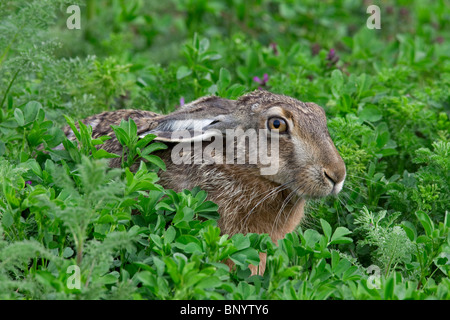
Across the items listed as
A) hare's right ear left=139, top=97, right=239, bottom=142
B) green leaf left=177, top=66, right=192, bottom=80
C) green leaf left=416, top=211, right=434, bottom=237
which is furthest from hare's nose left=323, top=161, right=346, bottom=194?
green leaf left=177, top=66, right=192, bottom=80

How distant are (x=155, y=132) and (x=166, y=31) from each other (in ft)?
17.1

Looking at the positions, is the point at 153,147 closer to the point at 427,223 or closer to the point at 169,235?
the point at 169,235

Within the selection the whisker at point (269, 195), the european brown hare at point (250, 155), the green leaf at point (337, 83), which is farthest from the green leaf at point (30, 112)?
the green leaf at point (337, 83)

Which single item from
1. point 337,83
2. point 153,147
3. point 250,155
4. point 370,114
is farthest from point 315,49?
point 153,147

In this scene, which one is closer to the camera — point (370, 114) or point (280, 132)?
point (280, 132)

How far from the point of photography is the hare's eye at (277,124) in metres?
5.04

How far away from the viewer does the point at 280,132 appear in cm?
505

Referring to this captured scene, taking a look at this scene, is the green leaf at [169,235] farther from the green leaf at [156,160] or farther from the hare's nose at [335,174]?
the hare's nose at [335,174]

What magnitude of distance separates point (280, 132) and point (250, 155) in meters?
0.28

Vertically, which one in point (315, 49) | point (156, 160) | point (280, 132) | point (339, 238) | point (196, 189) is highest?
point (315, 49)

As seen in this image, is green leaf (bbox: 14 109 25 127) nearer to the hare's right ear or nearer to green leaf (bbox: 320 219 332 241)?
the hare's right ear

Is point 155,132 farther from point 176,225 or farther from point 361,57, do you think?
point 361,57
